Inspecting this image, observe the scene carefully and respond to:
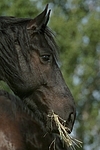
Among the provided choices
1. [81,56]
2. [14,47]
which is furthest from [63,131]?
[81,56]

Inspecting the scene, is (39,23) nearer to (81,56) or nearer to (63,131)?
(63,131)

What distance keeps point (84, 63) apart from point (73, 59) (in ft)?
1.40

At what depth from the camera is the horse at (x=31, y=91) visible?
6.33 metres

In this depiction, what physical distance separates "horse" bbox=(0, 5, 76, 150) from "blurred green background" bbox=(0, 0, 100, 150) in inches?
698

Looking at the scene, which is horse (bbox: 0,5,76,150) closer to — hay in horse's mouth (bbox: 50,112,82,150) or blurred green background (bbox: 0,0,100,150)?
hay in horse's mouth (bbox: 50,112,82,150)

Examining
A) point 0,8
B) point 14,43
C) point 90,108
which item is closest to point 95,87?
point 90,108

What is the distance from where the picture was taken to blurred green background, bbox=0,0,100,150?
25.1m

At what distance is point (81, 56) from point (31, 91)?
20.2 m

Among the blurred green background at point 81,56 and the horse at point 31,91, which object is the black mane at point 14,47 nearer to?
the horse at point 31,91

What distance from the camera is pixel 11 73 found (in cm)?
645

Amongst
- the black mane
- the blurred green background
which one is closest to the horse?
the black mane

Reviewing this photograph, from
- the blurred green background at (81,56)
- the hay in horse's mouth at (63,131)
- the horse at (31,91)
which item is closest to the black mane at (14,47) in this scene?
the horse at (31,91)

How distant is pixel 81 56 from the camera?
87.2 ft

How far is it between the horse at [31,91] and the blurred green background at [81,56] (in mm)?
17736
